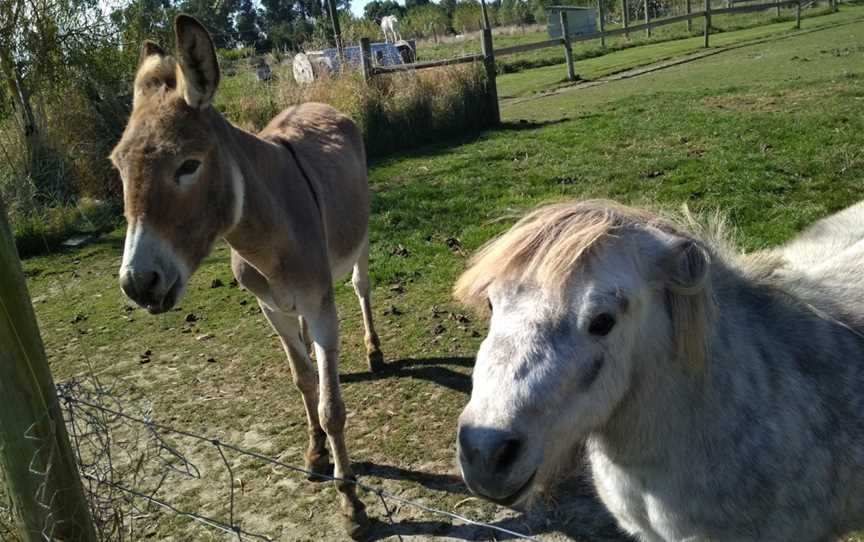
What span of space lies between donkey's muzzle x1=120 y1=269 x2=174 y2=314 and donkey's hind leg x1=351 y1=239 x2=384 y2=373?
253cm

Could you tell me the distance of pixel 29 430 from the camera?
80.3 inches

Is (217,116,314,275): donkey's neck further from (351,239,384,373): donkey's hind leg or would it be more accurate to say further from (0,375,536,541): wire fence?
(351,239,384,373): donkey's hind leg

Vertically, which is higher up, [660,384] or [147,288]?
[147,288]

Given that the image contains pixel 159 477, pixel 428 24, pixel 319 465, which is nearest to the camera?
pixel 319 465

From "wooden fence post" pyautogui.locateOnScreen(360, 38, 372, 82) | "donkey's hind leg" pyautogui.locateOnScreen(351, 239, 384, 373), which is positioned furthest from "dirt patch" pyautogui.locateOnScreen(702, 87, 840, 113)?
"donkey's hind leg" pyautogui.locateOnScreen(351, 239, 384, 373)

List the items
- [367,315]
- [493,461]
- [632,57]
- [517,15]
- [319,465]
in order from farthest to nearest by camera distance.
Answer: [517,15] → [632,57] → [367,315] → [319,465] → [493,461]

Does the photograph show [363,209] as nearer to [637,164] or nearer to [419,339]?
[419,339]

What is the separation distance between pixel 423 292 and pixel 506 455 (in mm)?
4767

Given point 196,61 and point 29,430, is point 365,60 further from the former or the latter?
point 29,430

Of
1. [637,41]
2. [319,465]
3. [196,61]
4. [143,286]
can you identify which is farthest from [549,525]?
[637,41]

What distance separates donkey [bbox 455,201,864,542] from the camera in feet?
6.13

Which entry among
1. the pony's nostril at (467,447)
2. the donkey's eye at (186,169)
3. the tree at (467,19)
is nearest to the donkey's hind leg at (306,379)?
the donkey's eye at (186,169)

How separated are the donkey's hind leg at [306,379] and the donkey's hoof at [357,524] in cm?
62

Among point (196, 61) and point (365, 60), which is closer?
point (196, 61)
